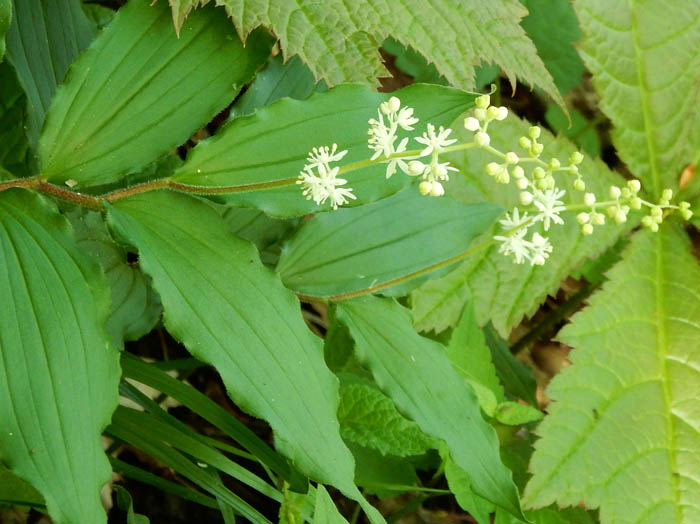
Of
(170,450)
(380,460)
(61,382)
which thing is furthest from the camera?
(380,460)

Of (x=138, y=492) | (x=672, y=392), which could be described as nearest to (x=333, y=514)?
(x=138, y=492)

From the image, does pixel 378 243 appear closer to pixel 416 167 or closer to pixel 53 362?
pixel 416 167

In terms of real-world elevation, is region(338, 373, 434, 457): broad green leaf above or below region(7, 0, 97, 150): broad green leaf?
below

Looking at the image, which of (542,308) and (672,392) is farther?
(542,308)

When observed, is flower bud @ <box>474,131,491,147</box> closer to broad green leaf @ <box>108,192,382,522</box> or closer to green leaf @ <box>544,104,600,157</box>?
broad green leaf @ <box>108,192,382,522</box>

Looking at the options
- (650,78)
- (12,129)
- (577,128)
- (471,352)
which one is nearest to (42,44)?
(12,129)

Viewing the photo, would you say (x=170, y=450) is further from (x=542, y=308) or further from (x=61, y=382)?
→ (x=542, y=308)

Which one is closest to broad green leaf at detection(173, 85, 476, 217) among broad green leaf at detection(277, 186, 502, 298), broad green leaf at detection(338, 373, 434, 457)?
broad green leaf at detection(277, 186, 502, 298)
